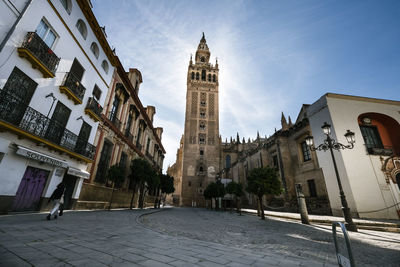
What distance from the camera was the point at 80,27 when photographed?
1075cm

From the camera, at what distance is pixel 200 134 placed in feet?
142

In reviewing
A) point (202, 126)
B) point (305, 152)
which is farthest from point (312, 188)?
point (202, 126)

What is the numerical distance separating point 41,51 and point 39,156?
4734mm

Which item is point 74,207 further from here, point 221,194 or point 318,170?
point 221,194

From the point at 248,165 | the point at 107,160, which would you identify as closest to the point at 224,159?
the point at 248,165

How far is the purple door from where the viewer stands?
7.22 metres

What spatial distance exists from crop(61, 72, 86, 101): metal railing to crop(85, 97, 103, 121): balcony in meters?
0.75

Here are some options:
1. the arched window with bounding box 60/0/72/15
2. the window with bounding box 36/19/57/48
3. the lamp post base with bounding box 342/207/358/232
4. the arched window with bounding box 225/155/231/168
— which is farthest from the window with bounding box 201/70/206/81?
the lamp post base with bounding box 342/207/358/232

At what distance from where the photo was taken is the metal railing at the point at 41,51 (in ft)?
23.2

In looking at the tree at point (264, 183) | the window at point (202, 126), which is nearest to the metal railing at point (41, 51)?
the tree at point (264, 183)

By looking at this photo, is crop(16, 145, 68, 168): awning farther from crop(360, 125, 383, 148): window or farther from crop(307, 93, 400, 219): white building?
crop(360, 125, 383, 148): window

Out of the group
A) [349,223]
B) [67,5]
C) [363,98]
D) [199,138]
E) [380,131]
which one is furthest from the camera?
[199,138]

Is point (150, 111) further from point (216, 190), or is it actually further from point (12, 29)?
point (12, 29)

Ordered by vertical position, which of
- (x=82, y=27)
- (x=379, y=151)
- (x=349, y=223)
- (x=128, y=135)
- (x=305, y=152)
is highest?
(x=82, y=27)
